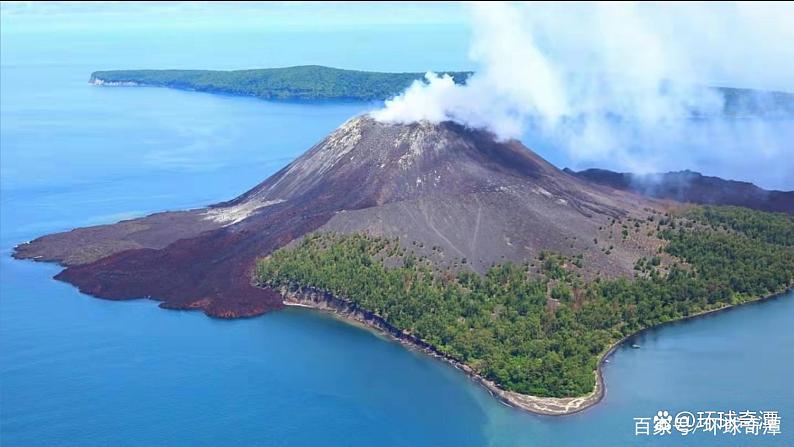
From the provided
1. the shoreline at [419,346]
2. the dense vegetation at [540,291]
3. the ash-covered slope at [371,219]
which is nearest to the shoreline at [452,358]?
the shoreline at [419,346]

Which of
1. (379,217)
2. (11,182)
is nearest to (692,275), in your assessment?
(379,217)

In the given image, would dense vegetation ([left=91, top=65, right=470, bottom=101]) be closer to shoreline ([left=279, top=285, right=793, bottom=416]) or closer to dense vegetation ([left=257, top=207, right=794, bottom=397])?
dense vegetation ([left=257, top=207, right=794, bottom=397])

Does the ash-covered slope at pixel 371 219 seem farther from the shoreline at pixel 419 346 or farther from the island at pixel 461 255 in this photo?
the shoreline at pixel 419 346

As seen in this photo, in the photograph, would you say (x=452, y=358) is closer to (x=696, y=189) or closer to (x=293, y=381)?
(x=293, y=381)

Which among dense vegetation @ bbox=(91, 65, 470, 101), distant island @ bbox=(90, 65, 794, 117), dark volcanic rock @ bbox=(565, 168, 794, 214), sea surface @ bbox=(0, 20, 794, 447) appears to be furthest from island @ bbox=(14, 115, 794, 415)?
dense vegetation @ bbox=(91, 65, 470, 101)

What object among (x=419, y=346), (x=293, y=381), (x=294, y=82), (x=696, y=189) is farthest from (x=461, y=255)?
(x=294, y=82)

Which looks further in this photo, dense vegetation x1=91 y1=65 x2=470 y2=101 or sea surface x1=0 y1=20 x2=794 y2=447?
dense vegetation x1=91 y1=65 x2=470 y2=101
